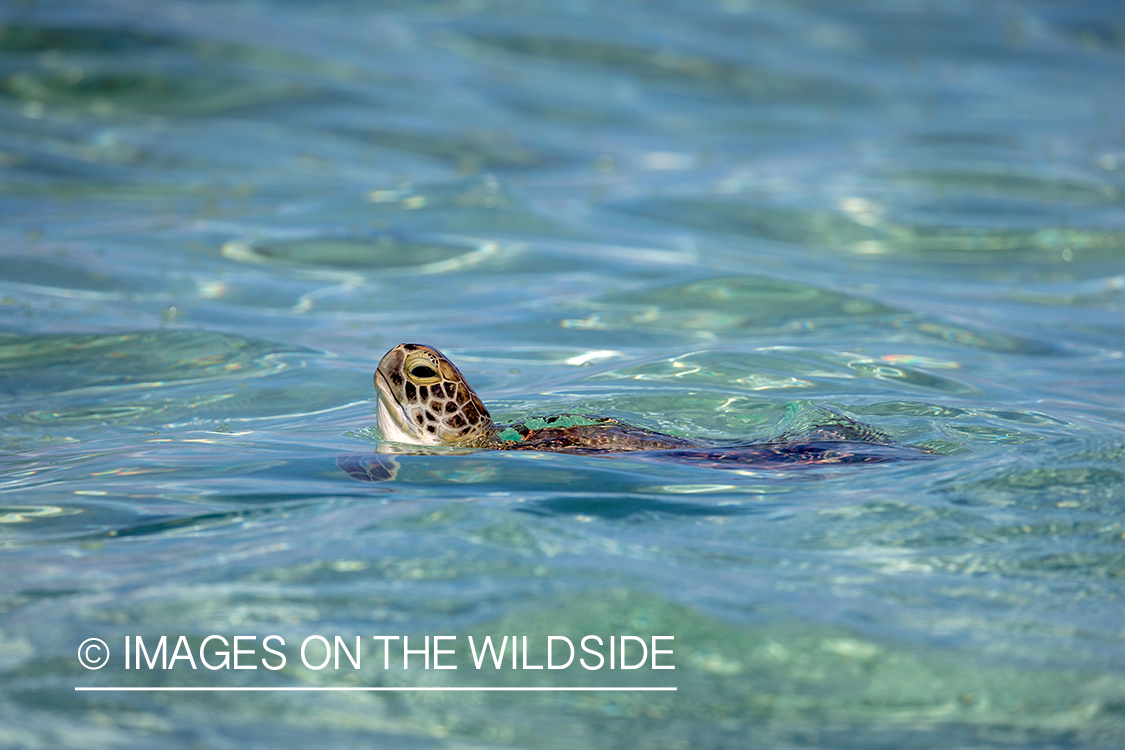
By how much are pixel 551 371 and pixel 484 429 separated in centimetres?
171

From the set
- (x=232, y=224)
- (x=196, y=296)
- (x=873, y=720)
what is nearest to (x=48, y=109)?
(x=232, y=224)

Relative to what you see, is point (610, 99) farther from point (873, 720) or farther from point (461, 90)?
point (873, 720)

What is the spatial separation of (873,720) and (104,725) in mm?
1885

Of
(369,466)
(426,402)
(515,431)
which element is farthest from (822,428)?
(369,466)

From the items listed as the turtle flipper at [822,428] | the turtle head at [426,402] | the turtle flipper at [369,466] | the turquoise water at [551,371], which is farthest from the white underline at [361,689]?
the turtle flipper at [822,428]

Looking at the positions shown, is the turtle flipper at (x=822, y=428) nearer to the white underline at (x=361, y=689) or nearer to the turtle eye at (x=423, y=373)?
the turtle eye at (x=423, y=373)

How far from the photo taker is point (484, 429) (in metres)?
4.85

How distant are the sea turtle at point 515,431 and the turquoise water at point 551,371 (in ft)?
0.67

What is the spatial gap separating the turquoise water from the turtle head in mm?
279

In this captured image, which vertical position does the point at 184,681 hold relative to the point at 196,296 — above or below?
below

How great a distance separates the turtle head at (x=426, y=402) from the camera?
480cm

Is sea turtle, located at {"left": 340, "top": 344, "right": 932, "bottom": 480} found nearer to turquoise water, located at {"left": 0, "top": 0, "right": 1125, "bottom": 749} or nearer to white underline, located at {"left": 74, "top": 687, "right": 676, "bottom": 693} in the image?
turquoise water, located at {"left": 0, "top": 0, "right": 1125, "bottom": 749}

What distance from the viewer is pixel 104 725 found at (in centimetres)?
281

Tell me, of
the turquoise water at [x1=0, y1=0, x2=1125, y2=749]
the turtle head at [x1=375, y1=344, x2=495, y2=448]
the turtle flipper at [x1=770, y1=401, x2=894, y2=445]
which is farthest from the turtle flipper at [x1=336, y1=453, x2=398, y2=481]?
the turtle flipper at [x1=770, y1=401, x2=894, y2=445]
